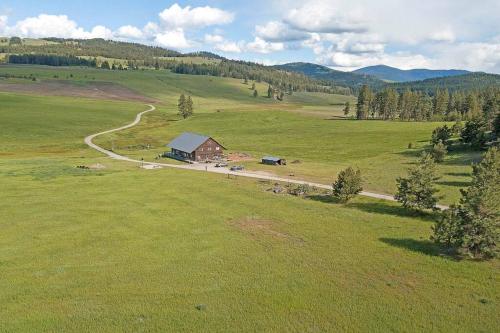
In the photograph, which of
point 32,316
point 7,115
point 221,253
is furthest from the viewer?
point 7,115

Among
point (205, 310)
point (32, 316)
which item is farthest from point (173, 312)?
point (32, 316)

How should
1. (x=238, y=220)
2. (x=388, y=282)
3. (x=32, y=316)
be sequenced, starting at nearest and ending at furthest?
1. (x=32, y=316)
2. (x=388, y=282)
3. (x=238, y=220)

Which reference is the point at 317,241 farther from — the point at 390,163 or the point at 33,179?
the point at 390,163

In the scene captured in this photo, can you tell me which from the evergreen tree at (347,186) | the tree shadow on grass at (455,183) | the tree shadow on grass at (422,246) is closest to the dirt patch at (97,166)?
the evergreen tree at (347,186)

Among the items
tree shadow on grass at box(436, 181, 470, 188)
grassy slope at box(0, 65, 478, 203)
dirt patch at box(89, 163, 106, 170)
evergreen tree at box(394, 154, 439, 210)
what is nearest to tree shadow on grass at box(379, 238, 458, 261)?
evergreen tree at box(394, 154, 439, 210)

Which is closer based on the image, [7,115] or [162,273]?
[162,273]

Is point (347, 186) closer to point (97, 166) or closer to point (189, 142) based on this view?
point (97, 166)
